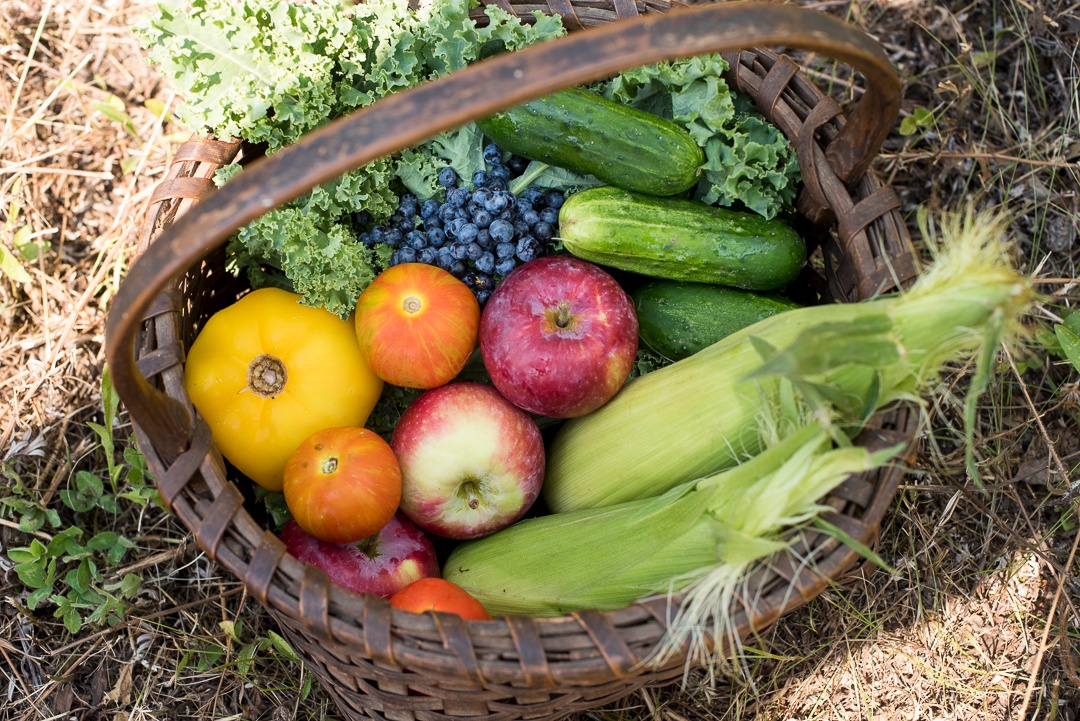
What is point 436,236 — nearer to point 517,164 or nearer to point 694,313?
point 517,164

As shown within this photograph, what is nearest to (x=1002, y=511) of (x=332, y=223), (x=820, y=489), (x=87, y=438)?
(x=820, y=489)

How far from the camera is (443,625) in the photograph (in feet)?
4.42

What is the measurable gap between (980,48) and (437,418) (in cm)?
218

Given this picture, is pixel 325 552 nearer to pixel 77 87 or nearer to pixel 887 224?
pixel 887 224

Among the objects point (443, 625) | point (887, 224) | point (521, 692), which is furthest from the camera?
point (887, 224)

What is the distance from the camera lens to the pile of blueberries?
6.13 ft

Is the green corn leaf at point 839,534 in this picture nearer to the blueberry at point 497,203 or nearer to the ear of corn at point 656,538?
the ear of corn at point 656,538

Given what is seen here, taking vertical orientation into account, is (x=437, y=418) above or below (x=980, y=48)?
below

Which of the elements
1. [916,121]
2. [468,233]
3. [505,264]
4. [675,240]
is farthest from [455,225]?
[916,121]

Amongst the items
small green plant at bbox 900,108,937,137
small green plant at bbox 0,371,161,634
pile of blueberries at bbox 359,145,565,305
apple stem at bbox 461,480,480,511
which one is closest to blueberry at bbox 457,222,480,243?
pile of blueberries at bbox 359,145,565,305

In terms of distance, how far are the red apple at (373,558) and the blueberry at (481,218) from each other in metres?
0.69

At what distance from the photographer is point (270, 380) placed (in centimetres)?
180

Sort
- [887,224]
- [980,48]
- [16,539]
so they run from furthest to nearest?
[980,48] < [16,539] < [887,224]

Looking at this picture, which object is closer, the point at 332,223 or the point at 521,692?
the point at 521,692
